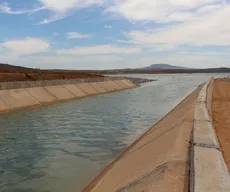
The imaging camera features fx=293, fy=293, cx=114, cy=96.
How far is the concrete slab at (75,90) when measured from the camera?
44953mm

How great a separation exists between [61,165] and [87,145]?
10.6 feet

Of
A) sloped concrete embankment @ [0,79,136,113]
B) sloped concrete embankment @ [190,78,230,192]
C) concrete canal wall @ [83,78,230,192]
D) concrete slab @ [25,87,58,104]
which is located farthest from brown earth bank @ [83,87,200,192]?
concrete slab @ [25,87,58,104]

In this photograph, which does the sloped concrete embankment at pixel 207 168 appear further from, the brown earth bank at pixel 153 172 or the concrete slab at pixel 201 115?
the concrete slab at pixel 201 115

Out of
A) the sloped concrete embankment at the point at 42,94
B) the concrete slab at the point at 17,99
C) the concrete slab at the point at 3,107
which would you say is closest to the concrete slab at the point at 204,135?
the concrete slab at the point at 3,107

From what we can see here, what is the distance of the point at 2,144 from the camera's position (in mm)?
14898

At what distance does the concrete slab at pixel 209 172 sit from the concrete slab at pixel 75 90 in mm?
38363

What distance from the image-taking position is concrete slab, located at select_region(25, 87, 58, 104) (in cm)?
3512

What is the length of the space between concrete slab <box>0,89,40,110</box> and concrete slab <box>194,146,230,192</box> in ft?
82.0

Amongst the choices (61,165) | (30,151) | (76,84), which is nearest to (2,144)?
(30,151)

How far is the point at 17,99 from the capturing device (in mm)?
31469

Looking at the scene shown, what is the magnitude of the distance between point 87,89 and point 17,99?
20896 millimetres

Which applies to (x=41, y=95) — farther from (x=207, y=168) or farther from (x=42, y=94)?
(x=207, y=168)

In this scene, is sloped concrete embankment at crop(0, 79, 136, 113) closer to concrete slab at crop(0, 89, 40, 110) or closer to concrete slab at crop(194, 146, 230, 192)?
concrete slab at crop(0, 89, 40, 110)

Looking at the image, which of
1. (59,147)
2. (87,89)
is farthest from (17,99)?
(87,89)
